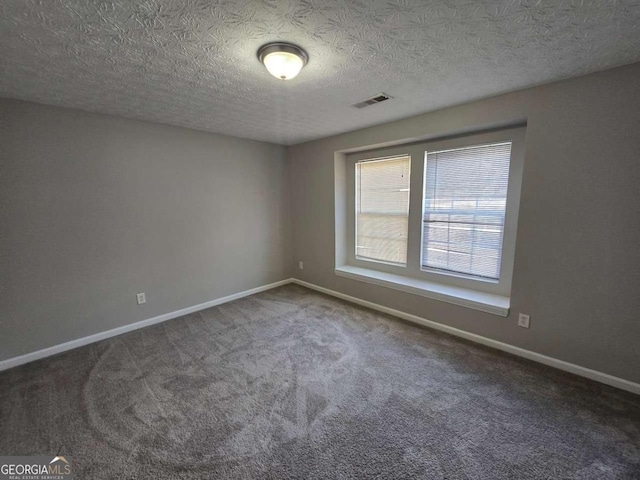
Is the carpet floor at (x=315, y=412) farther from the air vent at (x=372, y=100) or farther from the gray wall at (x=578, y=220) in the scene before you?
the air vent at (x=372, y=100)

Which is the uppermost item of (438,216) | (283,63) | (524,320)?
(283,63)

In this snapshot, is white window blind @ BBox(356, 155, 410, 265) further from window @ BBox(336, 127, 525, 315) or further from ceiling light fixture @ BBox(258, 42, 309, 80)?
ceiling light fixture @ BBox(258, 42, 309, 80)

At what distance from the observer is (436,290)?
2.91m

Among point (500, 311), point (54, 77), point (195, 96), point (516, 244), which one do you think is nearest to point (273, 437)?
point (500, 311)

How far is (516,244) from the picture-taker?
234cm

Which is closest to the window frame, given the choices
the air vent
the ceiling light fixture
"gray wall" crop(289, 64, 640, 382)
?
"gray wall" crop(289, 64, 640, 382)

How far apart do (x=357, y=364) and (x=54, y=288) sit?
3.00 meters

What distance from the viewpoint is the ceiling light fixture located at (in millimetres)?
1532

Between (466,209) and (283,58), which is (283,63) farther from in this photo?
(466,209)

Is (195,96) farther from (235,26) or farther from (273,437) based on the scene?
(273,437)

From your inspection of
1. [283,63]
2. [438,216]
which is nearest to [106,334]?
[283,63]

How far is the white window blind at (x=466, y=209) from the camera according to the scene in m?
2.64

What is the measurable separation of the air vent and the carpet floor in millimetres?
2377

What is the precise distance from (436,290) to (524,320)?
0.80m
